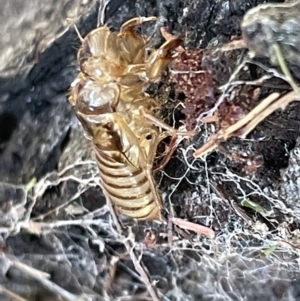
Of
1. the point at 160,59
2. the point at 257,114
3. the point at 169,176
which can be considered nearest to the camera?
the point at 257,114

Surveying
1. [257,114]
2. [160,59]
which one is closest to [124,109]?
[160,59]

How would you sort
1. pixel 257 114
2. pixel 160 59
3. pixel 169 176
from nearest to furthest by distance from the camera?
pixel 257 114, pixel 160 59, pixel 169 176

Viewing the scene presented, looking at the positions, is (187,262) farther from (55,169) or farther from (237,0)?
(237,0)

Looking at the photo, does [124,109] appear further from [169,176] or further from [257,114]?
[257,114]

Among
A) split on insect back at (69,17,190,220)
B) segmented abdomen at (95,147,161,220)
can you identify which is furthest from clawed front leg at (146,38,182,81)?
segmented abdomen at (95,147,161,220)

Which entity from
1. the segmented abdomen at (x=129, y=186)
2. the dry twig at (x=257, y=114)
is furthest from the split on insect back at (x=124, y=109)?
the dry twig at (x=257, y=114)

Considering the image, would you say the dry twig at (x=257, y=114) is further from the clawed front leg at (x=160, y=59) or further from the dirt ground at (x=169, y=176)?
the clawed front leg at (x=160, y=59)
